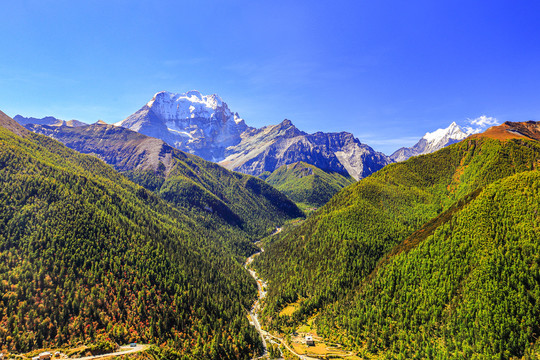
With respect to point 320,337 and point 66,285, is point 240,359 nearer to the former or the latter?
point 320,337

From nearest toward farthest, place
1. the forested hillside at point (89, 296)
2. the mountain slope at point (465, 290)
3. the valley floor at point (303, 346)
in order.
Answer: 1. the mountain slope at point (465, 290)
2. the forested hillside at point (89, 296)
3. the valley floor at point (303, 346)

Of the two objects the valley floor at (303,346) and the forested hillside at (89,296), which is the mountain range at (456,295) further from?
the forested hillside at (89,296)

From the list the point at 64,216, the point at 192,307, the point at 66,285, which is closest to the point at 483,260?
the point at 192,307

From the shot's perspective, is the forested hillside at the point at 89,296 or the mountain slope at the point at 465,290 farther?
the forested hillside at the point at 89,296

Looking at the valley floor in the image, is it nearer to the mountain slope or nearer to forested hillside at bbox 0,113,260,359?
the mountain slope

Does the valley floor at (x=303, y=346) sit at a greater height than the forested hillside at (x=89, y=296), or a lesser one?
lesser

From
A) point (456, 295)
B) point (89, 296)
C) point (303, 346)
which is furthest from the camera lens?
point (89, 296)

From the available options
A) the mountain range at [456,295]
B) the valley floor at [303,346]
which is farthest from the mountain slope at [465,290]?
the valley floor at [303,346]

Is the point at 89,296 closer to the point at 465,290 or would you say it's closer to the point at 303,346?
the point at 303,346

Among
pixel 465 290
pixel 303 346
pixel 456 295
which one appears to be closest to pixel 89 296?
pixel 303 346
